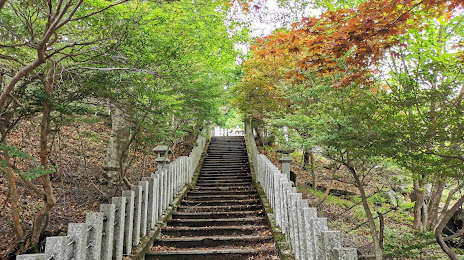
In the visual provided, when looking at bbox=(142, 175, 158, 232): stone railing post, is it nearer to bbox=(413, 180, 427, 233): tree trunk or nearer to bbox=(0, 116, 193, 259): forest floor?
bbox=(0, 116, 193, 259): forest floor

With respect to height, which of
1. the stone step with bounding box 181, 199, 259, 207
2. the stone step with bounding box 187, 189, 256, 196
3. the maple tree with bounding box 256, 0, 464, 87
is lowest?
the stone step with bounding box 181, 199, 259, 207

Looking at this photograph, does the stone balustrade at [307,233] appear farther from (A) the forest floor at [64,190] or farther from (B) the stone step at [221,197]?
(A) the forest floor at [64,190]

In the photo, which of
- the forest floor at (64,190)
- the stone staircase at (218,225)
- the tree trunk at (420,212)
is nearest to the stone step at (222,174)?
the stone staircase at (218,225)

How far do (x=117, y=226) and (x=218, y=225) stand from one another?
242cm

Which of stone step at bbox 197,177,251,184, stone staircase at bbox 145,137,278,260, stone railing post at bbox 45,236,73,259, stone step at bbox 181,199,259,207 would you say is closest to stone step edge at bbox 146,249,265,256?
stone staircase at bbox 145,137,278,260

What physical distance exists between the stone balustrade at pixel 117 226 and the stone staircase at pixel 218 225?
49cm

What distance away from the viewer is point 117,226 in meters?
3.22

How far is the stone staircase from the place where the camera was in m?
4.02

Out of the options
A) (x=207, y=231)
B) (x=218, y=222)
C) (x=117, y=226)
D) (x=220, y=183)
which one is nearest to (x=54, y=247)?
(x=117, y=226)

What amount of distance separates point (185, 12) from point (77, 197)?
5289mm

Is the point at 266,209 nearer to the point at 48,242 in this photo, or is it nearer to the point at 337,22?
the point at 337,22

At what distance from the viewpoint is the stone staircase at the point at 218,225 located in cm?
402

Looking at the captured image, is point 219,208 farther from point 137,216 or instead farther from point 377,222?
point 377,222

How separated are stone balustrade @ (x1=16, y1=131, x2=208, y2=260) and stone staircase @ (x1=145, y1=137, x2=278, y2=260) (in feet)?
1.61
